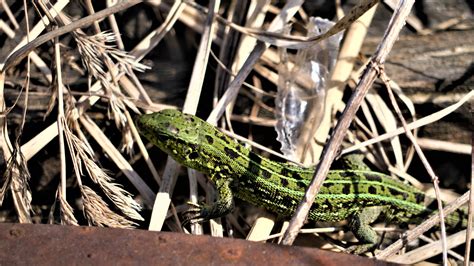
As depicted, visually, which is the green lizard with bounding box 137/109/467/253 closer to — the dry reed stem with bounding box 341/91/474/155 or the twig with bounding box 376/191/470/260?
the dry reed stem with bounding box 341/91/474/155

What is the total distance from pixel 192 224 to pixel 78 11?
1.69 meters

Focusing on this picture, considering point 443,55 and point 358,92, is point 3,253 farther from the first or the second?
point 443,55

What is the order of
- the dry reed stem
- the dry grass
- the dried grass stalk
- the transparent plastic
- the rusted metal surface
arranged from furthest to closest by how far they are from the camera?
the transparent plastic → the dry reed stem → the dry grass → the dried grass stalk → the rusted metal surface

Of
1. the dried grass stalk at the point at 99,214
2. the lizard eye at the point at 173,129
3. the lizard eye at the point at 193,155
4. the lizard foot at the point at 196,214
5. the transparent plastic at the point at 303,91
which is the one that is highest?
the transparent plastic at the point at 303,91

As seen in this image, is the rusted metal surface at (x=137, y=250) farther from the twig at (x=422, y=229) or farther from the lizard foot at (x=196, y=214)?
the lizard foot at (x=196, y=214)

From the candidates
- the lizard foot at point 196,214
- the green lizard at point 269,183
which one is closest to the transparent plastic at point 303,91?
the green lizard at point 269,183

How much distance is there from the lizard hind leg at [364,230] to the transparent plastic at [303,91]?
1.77 feet

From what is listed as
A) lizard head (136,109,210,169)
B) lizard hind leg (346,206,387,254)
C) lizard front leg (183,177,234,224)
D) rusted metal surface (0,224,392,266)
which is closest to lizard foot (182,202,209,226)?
lizard front leg (183,177,234,224)

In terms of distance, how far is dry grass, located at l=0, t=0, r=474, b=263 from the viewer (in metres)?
4.05

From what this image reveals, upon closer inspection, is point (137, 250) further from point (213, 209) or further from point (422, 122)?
point (422, 122)

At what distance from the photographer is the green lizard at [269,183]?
420 centimetres

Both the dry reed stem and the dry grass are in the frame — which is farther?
the dry reed stem

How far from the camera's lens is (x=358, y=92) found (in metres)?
3.17

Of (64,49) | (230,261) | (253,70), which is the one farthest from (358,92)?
(64,49)
